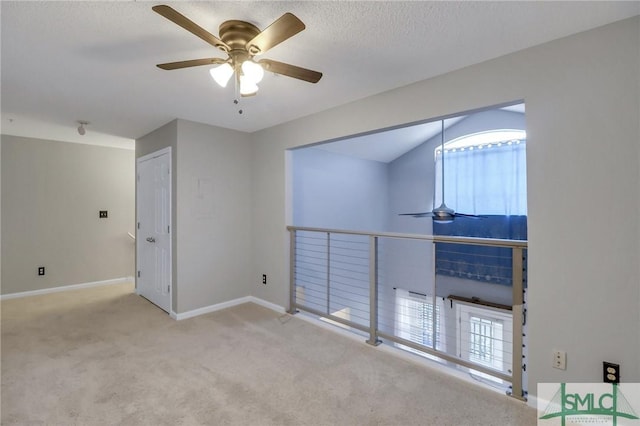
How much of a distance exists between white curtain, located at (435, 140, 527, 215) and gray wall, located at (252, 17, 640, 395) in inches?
143

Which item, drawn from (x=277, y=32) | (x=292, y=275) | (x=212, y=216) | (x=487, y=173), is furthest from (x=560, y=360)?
(x=487, y=173)

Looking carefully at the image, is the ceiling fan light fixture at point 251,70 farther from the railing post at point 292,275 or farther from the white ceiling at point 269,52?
the railing post at point 292,275

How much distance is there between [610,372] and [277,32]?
2.50 metres

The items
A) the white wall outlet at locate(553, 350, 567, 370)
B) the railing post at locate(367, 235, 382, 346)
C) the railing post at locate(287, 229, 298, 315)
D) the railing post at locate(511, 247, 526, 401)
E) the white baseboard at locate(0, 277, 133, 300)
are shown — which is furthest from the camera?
the white baseboard at locate(0, 277, 133, 300)

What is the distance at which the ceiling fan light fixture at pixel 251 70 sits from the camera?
166 centimetres

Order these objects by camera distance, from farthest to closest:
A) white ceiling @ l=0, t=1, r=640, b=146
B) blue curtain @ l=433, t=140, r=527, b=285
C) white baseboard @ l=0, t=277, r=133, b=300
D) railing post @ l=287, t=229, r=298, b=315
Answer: blue curtain @ l=433, t=140, r=527, b=285 < white baseboard @ l=0, t=277, r=133, b=300 < railing post @ l=287, t=229, r=298, b=315 < white ceiling @ l=0, t=1, r=640, b=146

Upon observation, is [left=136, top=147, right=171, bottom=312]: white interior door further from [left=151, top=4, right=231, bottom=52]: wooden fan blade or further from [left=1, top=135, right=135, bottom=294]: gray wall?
[left=151, top=4, right=231, bottom=52]: wooden fan blade

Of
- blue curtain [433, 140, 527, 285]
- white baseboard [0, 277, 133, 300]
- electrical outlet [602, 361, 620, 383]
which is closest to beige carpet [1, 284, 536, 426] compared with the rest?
electrical outlet [602, 361, 620, 383]

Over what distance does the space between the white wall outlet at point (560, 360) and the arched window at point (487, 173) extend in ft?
12.2

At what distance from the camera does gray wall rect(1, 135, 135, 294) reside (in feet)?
14.0

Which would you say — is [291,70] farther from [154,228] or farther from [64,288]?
[64,288]

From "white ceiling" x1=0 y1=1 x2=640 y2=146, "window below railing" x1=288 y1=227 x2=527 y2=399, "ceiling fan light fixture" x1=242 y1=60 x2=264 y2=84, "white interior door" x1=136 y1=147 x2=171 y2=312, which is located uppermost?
"white ceiling" x1=0 y1=1 x2=640 y2=146

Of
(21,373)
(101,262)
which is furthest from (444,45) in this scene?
(101,262)

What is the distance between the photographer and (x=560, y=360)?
73.7 inches
